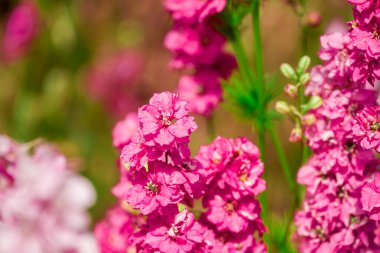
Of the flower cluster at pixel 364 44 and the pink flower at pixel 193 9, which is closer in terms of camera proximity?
the flower cluster at pixel 364 44

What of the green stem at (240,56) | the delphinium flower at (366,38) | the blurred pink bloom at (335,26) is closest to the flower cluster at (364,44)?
the delphinium flower at (366,38)

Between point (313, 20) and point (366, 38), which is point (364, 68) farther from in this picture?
point (313, 20)

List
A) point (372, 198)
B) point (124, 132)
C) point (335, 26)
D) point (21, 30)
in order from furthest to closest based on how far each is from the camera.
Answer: point (21, 30)
point (335, 26)
point (124, 132)
point (372, 198)

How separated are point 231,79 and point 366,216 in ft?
1.31

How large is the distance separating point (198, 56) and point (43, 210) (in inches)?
17.4

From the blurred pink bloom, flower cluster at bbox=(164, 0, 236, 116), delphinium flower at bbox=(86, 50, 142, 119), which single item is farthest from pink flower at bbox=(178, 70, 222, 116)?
delphinium flower at bbox=(86, 50, 142, 119)

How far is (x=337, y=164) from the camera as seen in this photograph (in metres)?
0.92

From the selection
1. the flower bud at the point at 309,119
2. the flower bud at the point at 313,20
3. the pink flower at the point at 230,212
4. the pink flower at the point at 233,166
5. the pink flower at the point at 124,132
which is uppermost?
the flower bud at the point at 313,20

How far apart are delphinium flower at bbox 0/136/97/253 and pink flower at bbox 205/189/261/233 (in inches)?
6.0

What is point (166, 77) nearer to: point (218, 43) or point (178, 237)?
point (218, 43)

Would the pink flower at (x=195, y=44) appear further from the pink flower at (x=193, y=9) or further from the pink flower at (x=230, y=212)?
the pink flower at (x=230, y=212)

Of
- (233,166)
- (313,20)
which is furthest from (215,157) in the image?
(313,20)

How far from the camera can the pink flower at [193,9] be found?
1.03 meters

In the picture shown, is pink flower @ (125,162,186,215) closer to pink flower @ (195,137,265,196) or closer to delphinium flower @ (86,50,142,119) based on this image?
pink flower @ (195,137,265,196)
